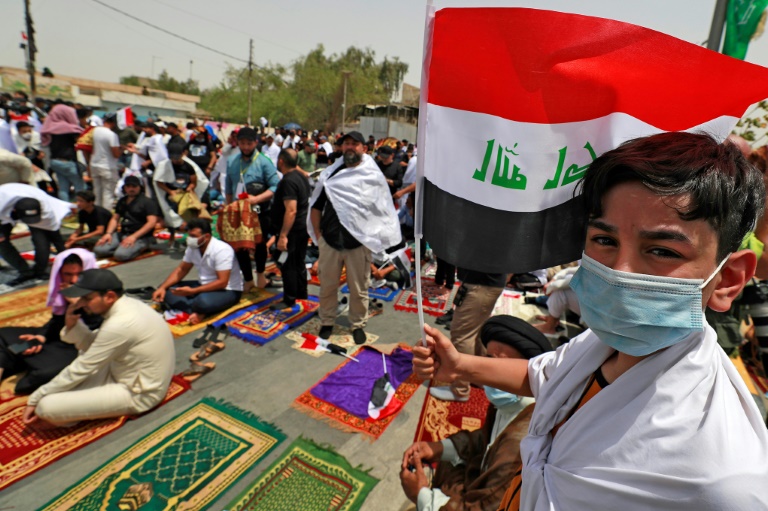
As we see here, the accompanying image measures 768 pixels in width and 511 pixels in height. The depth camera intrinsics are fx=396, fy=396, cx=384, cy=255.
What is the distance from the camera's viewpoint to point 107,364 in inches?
110

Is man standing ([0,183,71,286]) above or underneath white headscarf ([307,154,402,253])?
underneath

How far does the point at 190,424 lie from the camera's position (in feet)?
9.21

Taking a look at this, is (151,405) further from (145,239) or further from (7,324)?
(145,239)

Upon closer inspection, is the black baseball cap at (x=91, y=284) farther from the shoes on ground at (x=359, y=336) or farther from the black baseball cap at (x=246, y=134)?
the black baseball cap at (x=246, y=134)

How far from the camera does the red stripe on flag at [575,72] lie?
117 cm

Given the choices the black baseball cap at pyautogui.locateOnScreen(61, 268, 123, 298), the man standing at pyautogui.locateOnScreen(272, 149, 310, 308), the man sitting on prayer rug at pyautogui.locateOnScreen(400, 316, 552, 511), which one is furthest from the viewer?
the man standing at pyautogui.locateOnScreen(272, 149, 310, 308)

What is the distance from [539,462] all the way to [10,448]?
3206mm

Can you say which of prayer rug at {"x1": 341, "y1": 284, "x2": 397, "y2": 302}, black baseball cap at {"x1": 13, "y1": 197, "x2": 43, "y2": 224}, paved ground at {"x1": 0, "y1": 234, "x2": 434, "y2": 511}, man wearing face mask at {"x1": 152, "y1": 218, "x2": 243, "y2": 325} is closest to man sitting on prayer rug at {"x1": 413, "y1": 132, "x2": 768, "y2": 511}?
paved ground at {"x1": 0, "y1": 234, "x2": 434, "y2": 511}

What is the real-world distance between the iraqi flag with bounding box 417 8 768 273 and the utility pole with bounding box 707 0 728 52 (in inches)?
117

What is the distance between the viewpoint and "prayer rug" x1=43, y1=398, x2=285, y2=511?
7.24ft

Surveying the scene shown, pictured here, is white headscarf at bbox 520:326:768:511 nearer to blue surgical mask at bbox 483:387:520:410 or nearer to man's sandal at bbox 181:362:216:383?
blue surgical mask at bbox 483:387:520:410

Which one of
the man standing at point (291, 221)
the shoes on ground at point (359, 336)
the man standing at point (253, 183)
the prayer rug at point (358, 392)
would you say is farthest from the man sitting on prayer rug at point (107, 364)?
the man standing at point (253, 183)

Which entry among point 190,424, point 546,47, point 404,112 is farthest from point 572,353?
point 404,112

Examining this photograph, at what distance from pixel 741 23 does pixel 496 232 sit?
3.51 m
